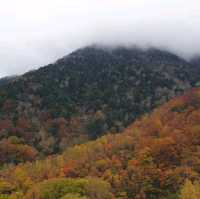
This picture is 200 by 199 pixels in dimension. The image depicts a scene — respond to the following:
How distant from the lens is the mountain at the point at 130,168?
8818 cm

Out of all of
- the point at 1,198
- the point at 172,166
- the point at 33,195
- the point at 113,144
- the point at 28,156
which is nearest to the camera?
the point at 1,198

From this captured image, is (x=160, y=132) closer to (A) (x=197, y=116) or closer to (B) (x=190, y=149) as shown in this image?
(A) (x=197, y=116)

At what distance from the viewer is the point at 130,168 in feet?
338

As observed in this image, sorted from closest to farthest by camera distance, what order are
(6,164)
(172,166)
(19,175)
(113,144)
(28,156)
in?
(172,166) < (19,175) < (113,144) < (6,164) < (28,156)

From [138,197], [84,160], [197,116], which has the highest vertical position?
[197,116]

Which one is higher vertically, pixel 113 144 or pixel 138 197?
pixel 113 144

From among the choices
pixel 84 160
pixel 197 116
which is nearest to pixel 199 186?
pixel 84 160

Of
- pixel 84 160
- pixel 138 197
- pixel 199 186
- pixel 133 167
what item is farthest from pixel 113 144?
pixel 199 186

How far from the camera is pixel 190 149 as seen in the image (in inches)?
4203

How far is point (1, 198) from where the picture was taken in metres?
82.0

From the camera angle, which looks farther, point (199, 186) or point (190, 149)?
point (190, 149)

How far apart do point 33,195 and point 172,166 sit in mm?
31042

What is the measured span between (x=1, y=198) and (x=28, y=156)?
84.0 meters

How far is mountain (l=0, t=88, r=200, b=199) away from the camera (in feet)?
289
